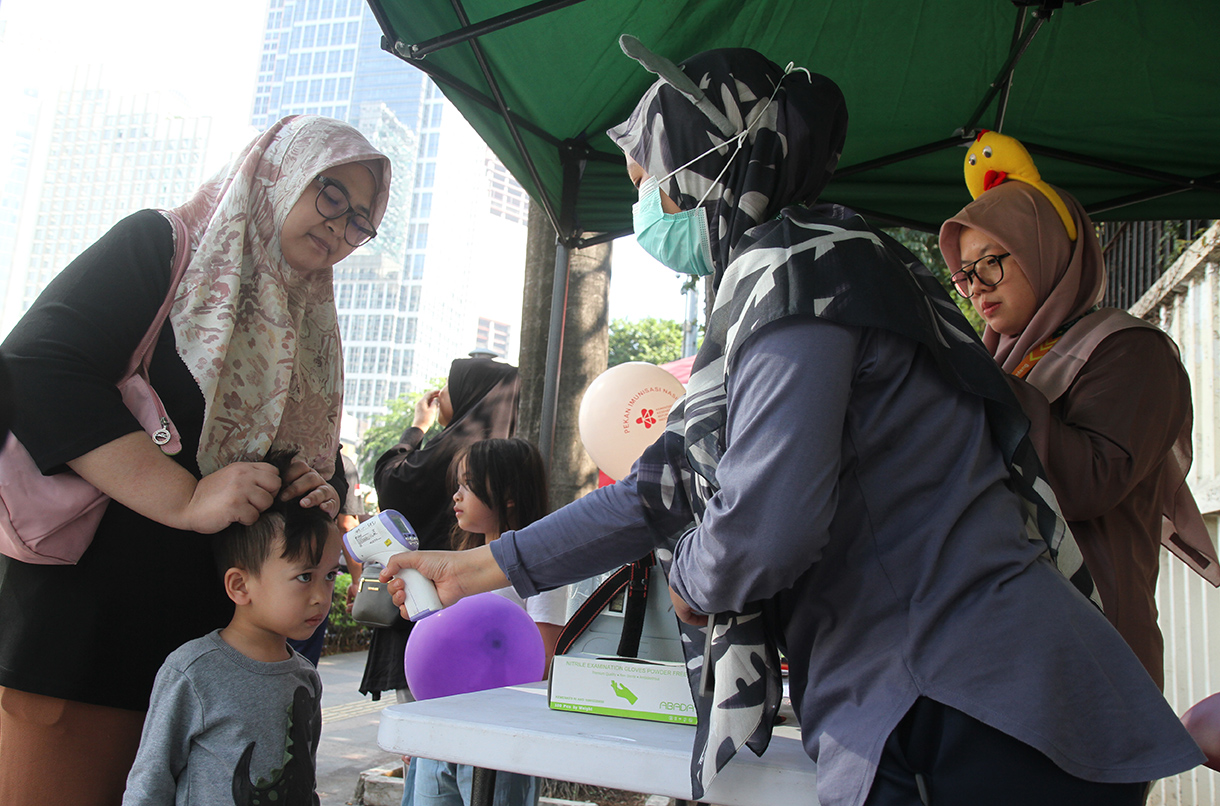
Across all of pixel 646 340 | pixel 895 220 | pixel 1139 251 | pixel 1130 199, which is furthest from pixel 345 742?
pixel 646 340

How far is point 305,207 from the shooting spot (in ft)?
5.75

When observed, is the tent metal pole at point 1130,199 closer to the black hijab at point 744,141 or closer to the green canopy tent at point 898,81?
the green canopy tent at point 898,81

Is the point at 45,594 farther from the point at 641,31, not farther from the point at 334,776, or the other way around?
the point at 334,776

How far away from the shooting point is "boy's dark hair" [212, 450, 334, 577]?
171 cm

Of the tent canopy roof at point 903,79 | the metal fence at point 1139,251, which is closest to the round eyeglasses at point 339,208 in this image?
the tent canopy roof at point 903,79

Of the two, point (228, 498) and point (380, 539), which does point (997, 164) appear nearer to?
point (380, 539)

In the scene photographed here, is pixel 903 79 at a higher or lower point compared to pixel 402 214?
lower

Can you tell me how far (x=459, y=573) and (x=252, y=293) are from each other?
2.50 feet

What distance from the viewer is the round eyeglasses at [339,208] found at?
5.80 feet

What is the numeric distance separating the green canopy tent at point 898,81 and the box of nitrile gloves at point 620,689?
2057mm

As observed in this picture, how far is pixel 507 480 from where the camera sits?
9.94 ft

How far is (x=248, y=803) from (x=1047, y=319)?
2064 millimetres

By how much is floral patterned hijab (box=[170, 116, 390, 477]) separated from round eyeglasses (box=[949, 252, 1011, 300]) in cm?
149

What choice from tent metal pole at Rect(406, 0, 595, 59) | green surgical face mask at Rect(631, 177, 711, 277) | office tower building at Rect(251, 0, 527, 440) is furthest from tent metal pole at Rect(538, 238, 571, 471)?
office tower building at Rect(251, 0, 527, 440)
